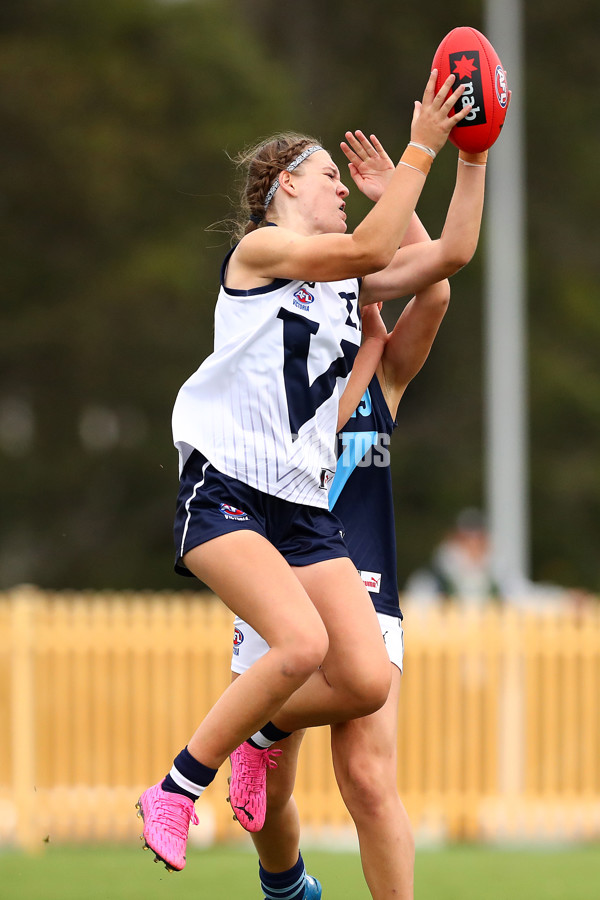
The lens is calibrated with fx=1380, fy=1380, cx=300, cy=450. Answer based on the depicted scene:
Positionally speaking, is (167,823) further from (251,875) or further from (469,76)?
(251,875)

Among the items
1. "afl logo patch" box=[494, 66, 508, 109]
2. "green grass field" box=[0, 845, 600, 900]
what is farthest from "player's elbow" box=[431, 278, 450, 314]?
"green grass field" box=[0, 845, 600, 900]

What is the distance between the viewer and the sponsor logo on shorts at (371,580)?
4625 mm

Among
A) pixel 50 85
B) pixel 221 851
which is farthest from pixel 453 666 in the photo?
pixel 50 85

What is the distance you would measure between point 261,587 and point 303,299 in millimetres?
923

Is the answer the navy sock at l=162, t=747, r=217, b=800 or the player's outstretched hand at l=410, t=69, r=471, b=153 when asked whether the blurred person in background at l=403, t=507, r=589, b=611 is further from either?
the player's outstretched hand at l=410, t=69, r=471, b=153

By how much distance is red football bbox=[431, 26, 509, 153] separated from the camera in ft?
14.2

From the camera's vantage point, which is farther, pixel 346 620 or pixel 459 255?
pixel 459 255

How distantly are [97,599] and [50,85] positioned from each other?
35.6 ft

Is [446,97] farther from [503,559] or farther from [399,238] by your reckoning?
[503,559]

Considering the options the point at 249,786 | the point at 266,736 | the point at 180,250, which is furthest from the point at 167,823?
the point at 180,250

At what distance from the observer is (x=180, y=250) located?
765 inches

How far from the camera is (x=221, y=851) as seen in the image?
9531 millimetres

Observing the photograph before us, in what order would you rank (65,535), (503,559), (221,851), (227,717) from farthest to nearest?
(65,535) → (503,559) → (221,851) → (227,717)

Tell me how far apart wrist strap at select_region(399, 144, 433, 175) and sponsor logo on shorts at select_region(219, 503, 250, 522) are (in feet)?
3.87
